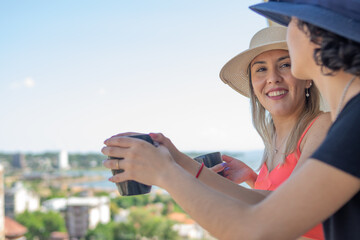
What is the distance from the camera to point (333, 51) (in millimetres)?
523

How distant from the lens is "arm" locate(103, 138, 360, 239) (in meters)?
0.47

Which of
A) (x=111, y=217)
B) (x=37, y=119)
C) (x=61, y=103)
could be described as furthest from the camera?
(x=37, y=119)

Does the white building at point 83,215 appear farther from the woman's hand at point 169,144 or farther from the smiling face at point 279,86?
the woman's hand at point 169,144

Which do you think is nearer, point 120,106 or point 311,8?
point 311,8

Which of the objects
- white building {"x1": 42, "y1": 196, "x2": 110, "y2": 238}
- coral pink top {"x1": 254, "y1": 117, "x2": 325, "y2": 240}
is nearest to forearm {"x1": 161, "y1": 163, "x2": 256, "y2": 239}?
coral pink top {"x1": 254, "y1": 117, "x2": 325, "y2": 240}

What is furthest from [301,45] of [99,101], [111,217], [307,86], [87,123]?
[87,123]

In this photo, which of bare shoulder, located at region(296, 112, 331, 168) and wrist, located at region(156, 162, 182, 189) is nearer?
wrist, located at region(156, 162, 182, 189)

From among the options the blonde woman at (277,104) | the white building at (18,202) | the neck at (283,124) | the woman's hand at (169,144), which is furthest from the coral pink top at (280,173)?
the white building at (18,202)

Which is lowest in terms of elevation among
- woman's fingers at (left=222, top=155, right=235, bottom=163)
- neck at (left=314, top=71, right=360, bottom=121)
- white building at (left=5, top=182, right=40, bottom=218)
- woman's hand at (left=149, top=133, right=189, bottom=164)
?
white building at (left=5, top=182, right=40, bottom=218)

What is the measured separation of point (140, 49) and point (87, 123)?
18.7 meters

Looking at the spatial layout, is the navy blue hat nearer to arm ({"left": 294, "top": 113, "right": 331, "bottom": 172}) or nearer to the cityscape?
arm ({"left": 294, "top": 113, "right": 331, "bottom": 172})

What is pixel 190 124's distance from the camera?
6800 centimetres

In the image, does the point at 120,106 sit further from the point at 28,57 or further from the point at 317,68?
the point at 317,68

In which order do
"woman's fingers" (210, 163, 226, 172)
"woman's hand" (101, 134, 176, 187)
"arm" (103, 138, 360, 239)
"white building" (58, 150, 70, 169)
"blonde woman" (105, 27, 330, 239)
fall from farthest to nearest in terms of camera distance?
"white building" (58, 150, 70, 169)
"blonde woman" (105, 27, 330, 239)
"woman's fingers" (210, 163, 226, 172)
"woman's hand" (101, 134, 176, 187)
"arm" (103, 138, 360, 239)
